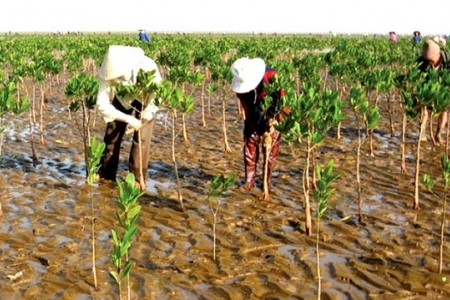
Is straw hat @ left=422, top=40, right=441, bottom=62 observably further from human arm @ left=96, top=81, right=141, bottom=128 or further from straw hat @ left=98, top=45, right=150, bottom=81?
human arm @ left=96, top=81, right=141, bottom=128

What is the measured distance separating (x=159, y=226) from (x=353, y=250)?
204cm

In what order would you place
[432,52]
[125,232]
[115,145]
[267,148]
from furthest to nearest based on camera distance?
[432,52] → [115,145] → [267,148] → [125,232]

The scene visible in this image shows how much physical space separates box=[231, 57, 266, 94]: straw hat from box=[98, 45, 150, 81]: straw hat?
3.80 ft

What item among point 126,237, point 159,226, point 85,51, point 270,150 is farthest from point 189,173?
point 85,51

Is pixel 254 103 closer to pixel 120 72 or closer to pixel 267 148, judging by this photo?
pixel 267 148

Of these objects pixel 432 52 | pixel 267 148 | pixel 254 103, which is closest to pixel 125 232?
pixel 267 148

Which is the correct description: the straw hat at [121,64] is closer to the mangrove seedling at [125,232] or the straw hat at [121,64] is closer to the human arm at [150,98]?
the human arm at [150,98]

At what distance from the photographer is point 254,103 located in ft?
22.1

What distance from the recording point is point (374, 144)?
9.84m

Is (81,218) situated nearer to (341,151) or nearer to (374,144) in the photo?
(341,151)

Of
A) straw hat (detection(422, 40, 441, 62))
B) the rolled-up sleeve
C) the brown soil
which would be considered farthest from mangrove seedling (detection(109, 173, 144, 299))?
straw hat (detection(422, 40, 441, 62))

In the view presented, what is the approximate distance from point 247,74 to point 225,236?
2033mm

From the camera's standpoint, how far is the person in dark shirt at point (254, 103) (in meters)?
6.44

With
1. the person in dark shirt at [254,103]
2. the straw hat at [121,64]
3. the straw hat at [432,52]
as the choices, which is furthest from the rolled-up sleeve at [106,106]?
the straw hat at [432,52]
